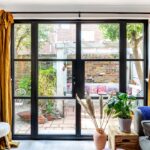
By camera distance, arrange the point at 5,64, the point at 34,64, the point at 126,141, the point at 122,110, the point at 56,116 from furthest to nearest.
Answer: the point at 56,116, the point at 34,64, the point at 5,64, the point at 122,110, the point at 126,141

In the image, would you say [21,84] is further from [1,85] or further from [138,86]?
[138,86]

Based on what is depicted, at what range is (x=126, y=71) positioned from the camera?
4445mm

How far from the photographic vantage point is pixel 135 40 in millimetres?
4445

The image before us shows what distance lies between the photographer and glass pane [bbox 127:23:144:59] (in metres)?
4.42

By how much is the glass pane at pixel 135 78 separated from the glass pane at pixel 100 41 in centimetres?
35

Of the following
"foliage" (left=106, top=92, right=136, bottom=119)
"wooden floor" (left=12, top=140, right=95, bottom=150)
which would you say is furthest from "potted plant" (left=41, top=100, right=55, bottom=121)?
"foliage" (left=106, top=92, right=136, bottom=119)

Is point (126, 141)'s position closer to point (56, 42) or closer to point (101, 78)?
point (101, 78)

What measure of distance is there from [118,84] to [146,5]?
147 centimetres

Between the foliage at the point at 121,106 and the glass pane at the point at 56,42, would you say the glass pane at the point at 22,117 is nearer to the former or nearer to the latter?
the glass pane at the point at 56,42

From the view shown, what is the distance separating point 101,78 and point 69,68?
62 cm

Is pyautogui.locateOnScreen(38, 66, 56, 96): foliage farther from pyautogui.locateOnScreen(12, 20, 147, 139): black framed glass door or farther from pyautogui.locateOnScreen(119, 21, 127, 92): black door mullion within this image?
pyautogui.locateOnScreen(119, 21, 127, 92): black door mullion

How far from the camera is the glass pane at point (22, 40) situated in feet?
14.5

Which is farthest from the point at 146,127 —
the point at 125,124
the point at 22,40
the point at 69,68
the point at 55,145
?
the point at 22,40

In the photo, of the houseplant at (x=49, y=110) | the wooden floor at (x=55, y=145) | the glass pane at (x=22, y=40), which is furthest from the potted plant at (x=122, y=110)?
the glass pane at (x=22, y=40)
